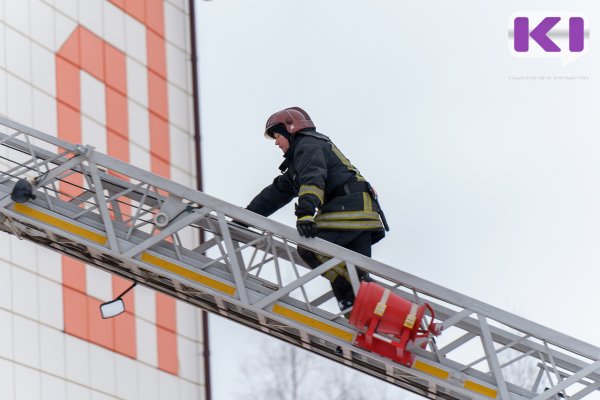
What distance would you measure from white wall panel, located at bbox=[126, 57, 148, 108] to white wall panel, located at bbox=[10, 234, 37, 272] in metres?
5.75

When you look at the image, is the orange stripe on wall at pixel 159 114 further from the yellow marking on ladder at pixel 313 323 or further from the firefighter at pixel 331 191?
the yellow marking on ladder at pixel 313 323

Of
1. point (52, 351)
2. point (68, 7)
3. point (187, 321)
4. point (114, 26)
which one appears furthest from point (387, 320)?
point (187, 321)

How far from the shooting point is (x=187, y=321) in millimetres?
30797

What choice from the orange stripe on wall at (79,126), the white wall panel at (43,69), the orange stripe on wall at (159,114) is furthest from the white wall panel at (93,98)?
the orange stripe on wall at (159,114)

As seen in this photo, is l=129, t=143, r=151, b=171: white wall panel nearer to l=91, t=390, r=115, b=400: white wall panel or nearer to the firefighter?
l=91, t=390, r=115, b=400: white wall panel

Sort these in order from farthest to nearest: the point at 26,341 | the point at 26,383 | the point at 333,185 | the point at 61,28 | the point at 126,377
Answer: the point at 126,377
the point at 61,28
the point at 26,341
the point at 26,383
the point at 333,185

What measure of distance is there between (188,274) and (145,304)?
16.7 m

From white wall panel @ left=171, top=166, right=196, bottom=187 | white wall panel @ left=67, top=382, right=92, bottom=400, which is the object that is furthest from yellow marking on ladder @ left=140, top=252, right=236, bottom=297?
white wall panel @ left=171, top=166, right=196, bottom=187

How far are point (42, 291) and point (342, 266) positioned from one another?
13700mm

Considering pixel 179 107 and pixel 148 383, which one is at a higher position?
pixel 179 107

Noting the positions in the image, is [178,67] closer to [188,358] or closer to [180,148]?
[180,148]

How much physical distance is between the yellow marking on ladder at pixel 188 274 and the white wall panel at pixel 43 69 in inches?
549

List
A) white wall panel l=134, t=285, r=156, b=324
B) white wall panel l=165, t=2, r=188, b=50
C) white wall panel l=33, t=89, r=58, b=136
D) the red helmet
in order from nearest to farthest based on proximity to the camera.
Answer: the red helmet, white wall panel l=33, t=89, r=58, b=136, white wall panel l=134, t=285, r=156, b=324, white wall panel l=165, t=2, r=188, b=50

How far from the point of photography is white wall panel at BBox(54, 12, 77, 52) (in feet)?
88.0
